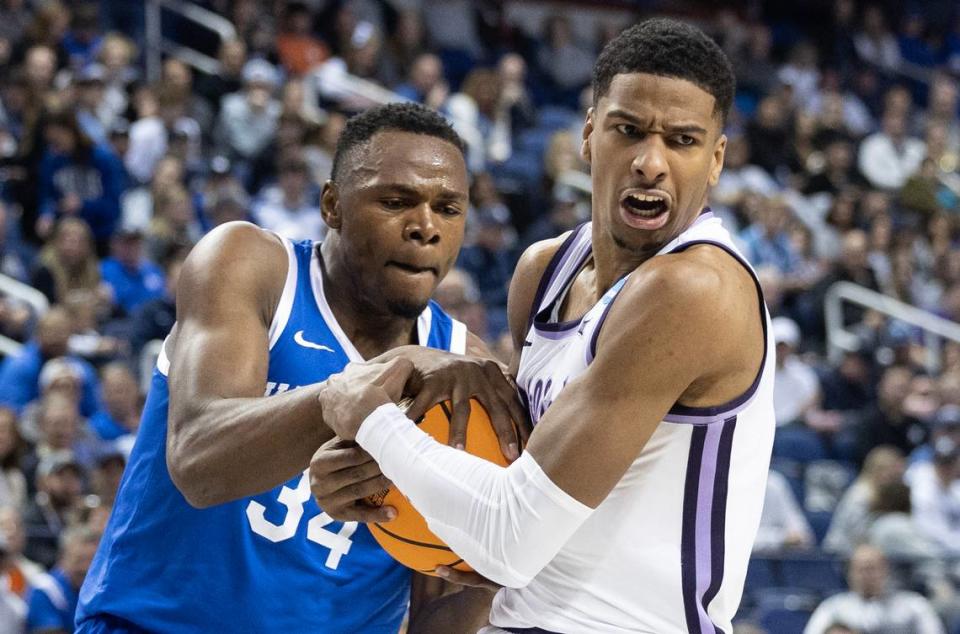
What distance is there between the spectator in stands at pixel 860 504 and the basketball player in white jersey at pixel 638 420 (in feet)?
19.9

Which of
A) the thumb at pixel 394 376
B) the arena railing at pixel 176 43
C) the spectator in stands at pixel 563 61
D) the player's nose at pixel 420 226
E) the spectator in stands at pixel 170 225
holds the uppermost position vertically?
the spectator in stands at pixel 563 61

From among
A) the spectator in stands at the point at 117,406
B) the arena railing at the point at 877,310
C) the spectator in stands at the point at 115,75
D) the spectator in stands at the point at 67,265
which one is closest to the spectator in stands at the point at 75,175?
the spectator in stands at the point at 67,265

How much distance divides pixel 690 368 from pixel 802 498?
6900 millimetres

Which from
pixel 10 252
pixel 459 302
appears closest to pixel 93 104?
pixel 10 252

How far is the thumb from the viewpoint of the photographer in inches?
106

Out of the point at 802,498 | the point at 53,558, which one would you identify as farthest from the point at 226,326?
the point at 802,498

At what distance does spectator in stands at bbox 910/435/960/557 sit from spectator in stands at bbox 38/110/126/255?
5.05 meters

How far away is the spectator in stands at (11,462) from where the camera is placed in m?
6.45

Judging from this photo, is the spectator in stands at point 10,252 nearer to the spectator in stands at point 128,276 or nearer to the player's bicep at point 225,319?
the spectator in stands at point 128,276

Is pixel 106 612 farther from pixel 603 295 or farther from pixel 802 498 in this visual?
pixel 802 498

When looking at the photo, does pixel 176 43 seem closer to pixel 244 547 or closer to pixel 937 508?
pixel 937 508

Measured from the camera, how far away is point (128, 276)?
326 inches

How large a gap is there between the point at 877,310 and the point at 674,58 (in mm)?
8989

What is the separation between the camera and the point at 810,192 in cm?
1281
